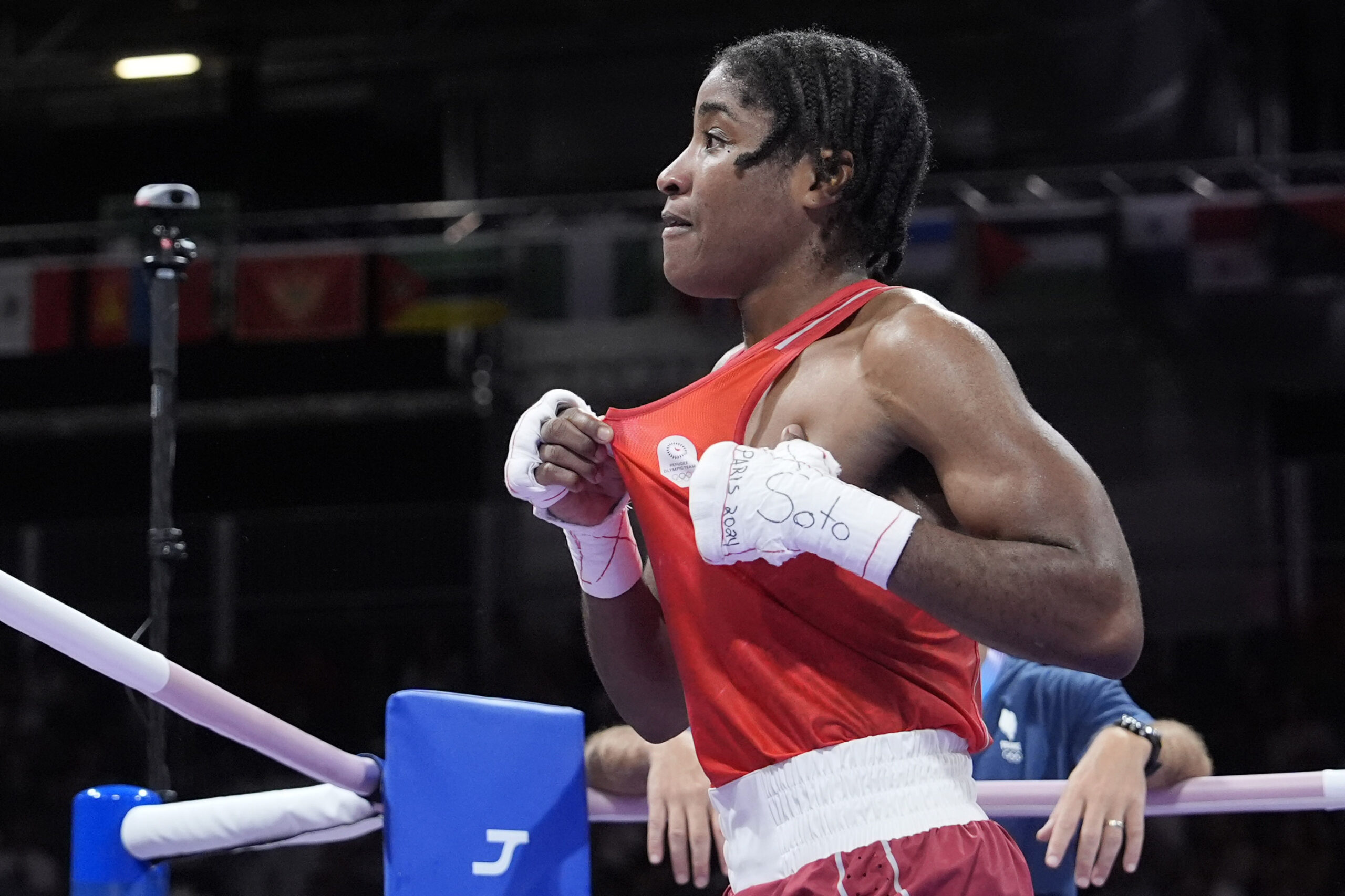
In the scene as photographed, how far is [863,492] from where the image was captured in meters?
1.30

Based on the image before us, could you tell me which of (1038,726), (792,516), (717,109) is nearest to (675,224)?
(717,109)

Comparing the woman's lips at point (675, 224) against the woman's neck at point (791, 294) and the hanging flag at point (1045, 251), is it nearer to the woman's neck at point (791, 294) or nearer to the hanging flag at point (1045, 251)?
the woman's neck at point (791, 294)

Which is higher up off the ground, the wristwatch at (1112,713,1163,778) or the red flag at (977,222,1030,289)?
the red flag at (977,222,1030,289)

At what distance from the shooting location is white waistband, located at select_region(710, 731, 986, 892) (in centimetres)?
136

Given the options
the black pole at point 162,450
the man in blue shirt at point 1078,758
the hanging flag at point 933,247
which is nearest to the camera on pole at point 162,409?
the black pole at point 162,450

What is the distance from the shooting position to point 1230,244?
22.8 ft

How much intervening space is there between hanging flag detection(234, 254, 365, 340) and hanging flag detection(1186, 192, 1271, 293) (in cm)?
415

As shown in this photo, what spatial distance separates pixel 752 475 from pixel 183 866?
596cm

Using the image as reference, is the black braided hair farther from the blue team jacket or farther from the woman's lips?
the blue team jacket

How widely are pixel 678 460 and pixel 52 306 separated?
7.21 m

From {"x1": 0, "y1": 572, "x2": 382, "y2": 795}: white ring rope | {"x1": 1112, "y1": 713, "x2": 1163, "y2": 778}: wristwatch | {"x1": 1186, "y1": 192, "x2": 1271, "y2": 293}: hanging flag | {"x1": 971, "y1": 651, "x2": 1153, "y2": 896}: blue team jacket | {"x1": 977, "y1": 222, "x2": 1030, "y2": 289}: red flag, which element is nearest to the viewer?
{"x1": 0, "y1": 572, "x2": 382, "y2": 795}: white ring rope

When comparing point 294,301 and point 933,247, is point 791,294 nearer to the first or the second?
point 933,247

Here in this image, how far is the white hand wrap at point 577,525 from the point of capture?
1.54m

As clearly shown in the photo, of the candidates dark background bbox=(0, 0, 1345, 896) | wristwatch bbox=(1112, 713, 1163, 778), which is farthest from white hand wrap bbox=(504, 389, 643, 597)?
dark background bbox=(0, 0, 1345, 896)
